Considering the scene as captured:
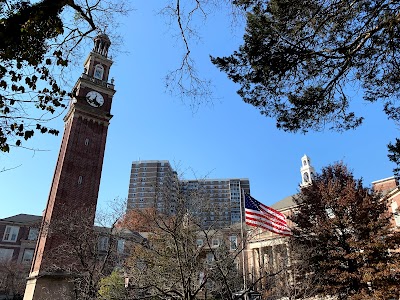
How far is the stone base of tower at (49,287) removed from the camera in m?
23.6

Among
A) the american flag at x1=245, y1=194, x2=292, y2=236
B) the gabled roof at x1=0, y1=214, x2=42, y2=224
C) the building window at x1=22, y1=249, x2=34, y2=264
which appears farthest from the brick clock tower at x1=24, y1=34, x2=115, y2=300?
the gabled roof at x1=0, y1=214, x2=42, y2=224

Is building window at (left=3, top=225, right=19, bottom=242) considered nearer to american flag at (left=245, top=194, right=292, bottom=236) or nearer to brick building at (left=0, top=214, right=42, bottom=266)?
brick building at (left=0, top=214, right=42, bottom=266)

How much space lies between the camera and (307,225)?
62.5ft

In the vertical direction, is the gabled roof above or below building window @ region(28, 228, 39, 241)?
above

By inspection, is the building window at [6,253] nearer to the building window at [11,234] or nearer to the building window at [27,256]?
the building window at [11,234]

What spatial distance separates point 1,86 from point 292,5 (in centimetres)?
564

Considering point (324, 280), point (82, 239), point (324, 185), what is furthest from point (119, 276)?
point (324, 185)

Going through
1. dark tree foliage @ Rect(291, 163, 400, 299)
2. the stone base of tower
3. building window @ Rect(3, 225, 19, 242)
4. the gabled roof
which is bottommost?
the stone base of tower

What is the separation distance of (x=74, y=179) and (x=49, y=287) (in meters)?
9.88

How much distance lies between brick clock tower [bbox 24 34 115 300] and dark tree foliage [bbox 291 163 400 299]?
50.7 feet

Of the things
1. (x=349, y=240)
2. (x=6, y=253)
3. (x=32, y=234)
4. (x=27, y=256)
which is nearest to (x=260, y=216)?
(x=349, y=240)

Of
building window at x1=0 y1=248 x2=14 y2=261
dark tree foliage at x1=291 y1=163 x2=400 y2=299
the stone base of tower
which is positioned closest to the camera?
dark tree foliage at x1=291 y1=163 x2=400 y2=299

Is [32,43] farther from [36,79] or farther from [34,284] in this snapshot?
[34,284]

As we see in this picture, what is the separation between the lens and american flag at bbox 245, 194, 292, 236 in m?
14.7
